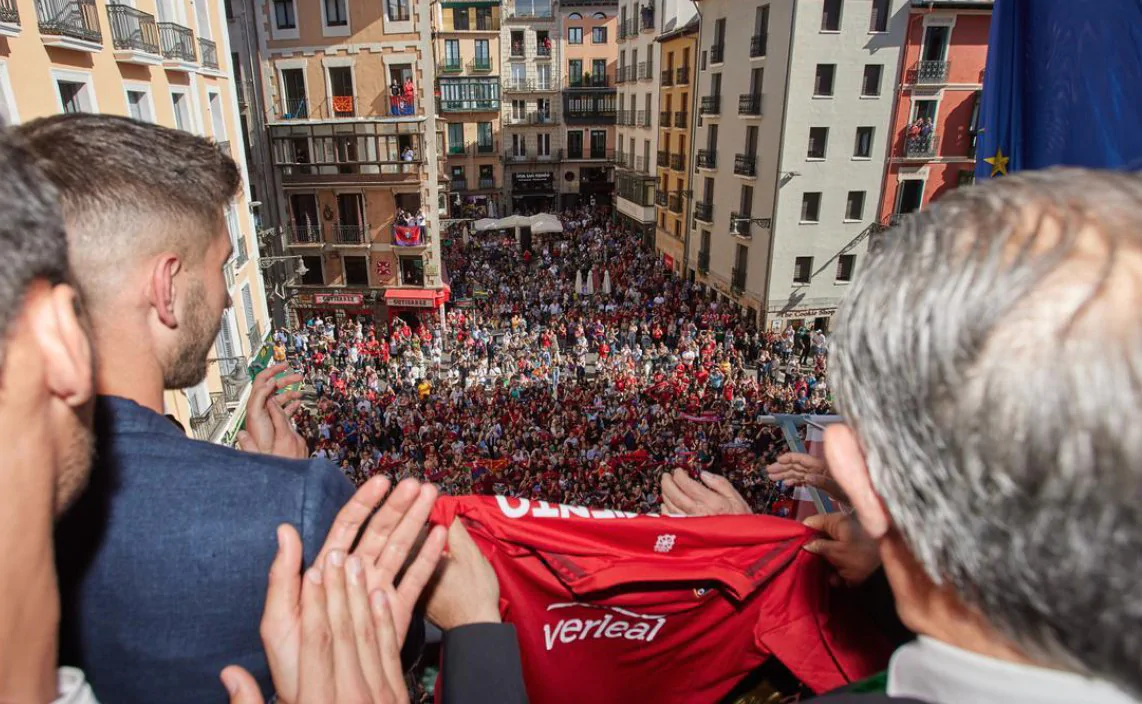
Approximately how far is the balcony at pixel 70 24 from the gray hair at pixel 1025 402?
1350 cm

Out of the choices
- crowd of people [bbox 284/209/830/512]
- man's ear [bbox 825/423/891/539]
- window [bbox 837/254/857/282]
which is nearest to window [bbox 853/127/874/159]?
window [bbox 837/254/857/282]

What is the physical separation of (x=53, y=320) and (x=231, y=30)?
2813cm

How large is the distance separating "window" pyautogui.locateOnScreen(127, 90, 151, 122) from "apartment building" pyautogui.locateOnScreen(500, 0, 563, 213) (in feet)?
126

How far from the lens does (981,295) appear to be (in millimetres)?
941

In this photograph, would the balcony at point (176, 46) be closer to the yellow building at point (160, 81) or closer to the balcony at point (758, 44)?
the yellow building at point (160, 81)

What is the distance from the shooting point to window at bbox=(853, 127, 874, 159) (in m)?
25.4

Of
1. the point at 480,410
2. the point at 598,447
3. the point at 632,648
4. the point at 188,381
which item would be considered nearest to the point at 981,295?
the point at 188,381

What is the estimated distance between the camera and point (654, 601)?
10.5 feet

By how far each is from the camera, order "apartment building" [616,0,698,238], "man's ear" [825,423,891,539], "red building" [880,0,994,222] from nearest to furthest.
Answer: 1. "man's ear" [825,423,891,539]
2. "red building" [880,0,994,222]
3. "apartment building" [616,0,698,238]

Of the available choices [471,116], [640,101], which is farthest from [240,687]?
[471,116]

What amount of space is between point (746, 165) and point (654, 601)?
89.0ft

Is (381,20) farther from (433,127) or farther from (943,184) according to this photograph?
(943,184)

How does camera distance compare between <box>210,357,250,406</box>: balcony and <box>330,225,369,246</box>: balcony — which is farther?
<box>330,225,369,246</box>: balcony

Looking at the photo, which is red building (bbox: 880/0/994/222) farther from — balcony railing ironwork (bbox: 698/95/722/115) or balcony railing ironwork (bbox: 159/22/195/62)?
balcony railing ironwork (bbox: 159/22/195/62)
